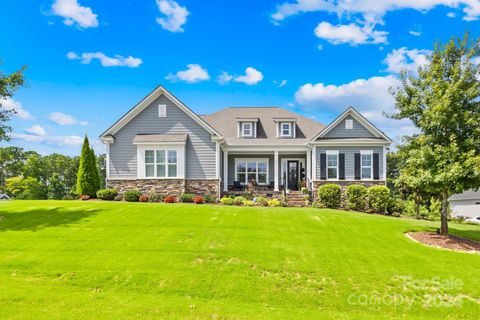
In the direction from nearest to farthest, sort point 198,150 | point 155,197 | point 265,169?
point 155,197 → point 198,150 → point 265,169

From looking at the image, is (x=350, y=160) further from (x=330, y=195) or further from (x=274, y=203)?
(x=274, y=203)

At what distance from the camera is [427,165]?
13.9 metres

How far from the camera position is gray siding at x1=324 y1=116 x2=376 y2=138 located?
2470 cm

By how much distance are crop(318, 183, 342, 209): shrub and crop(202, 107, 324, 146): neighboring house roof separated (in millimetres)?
5324

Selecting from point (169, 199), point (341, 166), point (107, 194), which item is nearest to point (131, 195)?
point (107, 194)

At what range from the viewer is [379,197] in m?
21.8

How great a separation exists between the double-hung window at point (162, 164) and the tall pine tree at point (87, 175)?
392 centimetres

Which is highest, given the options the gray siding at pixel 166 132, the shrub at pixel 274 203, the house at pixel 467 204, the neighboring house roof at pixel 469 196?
the gray siding at pixel 166 132

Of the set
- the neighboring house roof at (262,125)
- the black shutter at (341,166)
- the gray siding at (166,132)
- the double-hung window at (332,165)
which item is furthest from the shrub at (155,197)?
the black shutter at (341,166)

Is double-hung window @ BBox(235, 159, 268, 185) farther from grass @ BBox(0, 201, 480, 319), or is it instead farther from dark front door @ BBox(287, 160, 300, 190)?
grass @ BBox(0, 201, 480, 319)

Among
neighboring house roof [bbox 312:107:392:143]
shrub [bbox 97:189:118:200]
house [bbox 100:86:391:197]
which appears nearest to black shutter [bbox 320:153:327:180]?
house [bbox 100:86:391:197]

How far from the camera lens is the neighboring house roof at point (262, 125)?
2727 centimetres

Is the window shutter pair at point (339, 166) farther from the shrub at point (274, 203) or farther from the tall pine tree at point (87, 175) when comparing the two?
the tall pine tree at point (87, 175)

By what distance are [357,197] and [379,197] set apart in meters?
1.29
